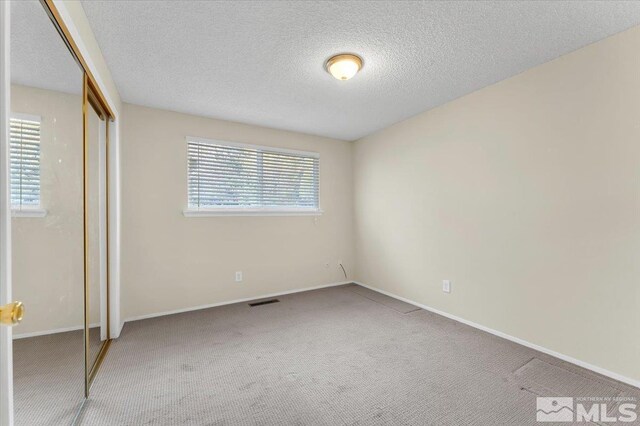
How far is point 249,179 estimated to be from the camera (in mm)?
3818

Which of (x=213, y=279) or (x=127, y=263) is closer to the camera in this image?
(x=127, y=263)

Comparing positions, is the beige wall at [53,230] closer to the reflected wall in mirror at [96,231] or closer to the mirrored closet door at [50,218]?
the mirrored closet door at [50,218]

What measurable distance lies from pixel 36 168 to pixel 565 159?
339 centimetres

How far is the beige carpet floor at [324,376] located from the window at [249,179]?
58.0 inches

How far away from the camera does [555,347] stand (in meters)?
2.26

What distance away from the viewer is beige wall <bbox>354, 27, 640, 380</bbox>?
1.95 metres

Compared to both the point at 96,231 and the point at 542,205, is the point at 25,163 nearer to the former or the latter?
the point at 96,231

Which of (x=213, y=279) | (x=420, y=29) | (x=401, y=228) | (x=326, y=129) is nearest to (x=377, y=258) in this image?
(x=401, y=228)

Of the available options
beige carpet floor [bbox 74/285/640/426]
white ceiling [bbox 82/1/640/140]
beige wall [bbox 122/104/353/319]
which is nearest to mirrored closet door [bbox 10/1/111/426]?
beige carpet floor [bbox 74/285/640/426]

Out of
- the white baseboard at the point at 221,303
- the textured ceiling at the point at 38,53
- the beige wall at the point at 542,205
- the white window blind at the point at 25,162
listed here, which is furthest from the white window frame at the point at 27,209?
the beige wall at the point at 542,205

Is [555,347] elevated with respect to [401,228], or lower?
lower

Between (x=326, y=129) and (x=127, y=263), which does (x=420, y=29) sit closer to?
(x=326, y=129)

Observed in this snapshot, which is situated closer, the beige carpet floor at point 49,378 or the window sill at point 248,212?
the beige carpet floor at point 49,378

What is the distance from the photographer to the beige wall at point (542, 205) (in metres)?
1.95
